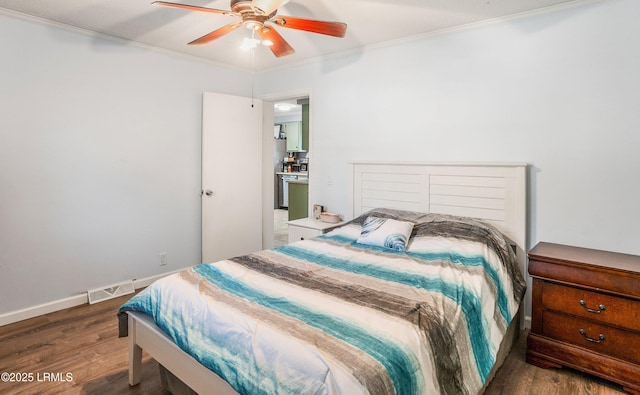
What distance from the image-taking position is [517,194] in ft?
8.38

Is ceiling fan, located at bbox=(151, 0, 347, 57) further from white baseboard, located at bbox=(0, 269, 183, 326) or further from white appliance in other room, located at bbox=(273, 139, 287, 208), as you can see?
white appliance in other room, located at bbox=(273, 139, 287, 208)

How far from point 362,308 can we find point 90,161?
114 inches

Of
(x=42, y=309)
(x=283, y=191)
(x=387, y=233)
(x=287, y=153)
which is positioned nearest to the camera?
(x=387, y=233)

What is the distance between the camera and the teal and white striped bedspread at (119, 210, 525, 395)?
1142 millimetres

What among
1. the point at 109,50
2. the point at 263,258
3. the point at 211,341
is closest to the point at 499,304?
the point at 263,258

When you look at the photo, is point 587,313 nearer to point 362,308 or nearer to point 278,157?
point 362,308

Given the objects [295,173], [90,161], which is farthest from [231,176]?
[295,173]

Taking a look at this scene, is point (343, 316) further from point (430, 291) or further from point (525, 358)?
point (525, 358)

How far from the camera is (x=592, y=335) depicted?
204 cm

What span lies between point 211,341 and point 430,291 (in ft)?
3.38

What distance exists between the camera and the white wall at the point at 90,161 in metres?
2.71

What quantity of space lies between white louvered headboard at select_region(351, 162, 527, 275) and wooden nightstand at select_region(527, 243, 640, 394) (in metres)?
0.39

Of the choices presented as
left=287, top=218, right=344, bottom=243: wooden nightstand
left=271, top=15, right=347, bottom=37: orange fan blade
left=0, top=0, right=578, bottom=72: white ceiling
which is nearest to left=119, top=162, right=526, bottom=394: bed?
left=287, top=218, right=344, bottom=243: wooden nightstand

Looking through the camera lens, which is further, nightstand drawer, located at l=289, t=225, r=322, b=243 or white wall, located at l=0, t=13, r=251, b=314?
nightstand drawer, located at l=289, t=225, r=322, b=243
